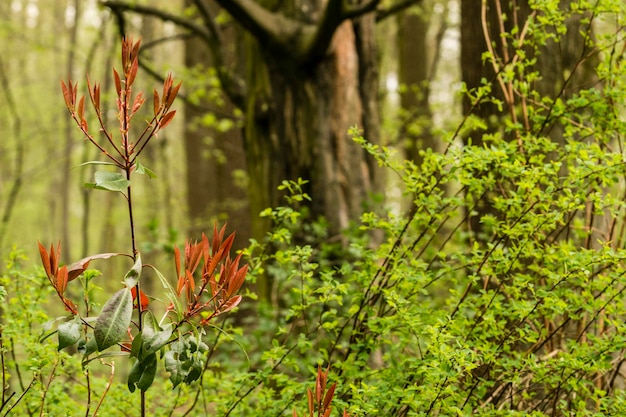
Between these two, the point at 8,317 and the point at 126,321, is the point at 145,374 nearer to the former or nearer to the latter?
the point at 126,321

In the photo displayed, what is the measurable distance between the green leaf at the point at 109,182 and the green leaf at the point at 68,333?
38 cm

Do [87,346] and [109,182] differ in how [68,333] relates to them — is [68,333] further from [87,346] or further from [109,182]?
[109,182]

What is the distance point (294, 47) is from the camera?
491 centimetres

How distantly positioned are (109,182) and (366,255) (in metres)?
1.17

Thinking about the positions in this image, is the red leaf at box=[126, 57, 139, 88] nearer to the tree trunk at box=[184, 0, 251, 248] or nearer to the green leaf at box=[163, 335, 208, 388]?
the green leaf at box=[163, 335, 208, 388]

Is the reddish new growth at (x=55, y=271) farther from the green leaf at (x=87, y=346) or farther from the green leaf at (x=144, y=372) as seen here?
the green leaf at (x=144, y=372)

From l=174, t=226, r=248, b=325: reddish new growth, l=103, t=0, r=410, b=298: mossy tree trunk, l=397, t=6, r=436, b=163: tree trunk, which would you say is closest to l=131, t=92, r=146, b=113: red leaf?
l=174, t=226, r=248, b=325: reddish new growth

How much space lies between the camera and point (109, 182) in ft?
6.08

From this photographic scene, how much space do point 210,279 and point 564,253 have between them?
1326 millimetres

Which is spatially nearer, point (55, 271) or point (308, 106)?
point (55, 271)

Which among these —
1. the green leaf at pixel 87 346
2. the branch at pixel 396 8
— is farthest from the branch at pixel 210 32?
the green leaf at pixel 87 346

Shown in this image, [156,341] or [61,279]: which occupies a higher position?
[61,279]

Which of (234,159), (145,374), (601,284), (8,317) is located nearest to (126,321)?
(145,374)

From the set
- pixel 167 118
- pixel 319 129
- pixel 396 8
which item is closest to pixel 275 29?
→ pixel 319 129
